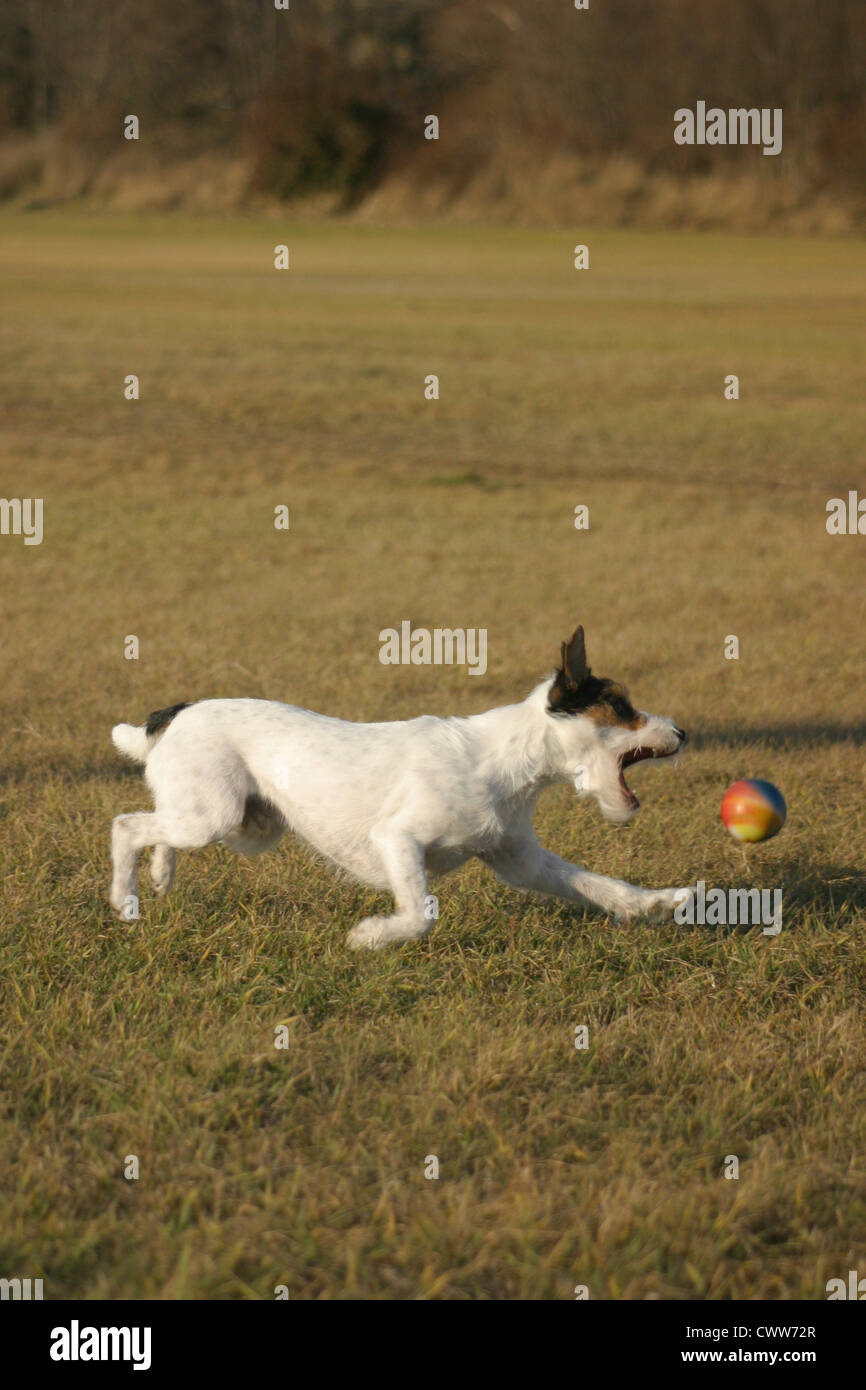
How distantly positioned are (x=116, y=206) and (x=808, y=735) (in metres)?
31.7

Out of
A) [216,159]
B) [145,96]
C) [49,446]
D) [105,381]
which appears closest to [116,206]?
[216,159]

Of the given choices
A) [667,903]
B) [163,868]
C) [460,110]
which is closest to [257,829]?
[163,868]

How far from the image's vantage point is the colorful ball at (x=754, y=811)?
4.82 m

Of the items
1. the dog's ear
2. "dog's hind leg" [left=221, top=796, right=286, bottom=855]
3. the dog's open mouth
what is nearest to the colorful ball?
the dog's open mouth

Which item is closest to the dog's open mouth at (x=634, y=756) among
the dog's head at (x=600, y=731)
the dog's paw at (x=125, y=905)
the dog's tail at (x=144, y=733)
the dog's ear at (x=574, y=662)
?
the dog's head at (x=600, y=731)

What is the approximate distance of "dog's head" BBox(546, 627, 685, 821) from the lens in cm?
416

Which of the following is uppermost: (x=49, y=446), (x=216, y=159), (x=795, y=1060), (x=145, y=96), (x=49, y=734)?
(x=145, y=96)

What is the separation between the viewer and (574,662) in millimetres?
4117

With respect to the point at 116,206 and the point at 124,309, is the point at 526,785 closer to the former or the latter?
the point at 124,309

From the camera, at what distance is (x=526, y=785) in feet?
13.9

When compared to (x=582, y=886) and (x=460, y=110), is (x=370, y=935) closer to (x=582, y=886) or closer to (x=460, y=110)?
(x=582, y=886)

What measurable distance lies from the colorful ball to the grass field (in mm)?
166

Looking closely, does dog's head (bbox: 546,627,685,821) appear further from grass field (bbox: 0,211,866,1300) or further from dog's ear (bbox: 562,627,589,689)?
grass field (bbox: 0,211,866,1300)

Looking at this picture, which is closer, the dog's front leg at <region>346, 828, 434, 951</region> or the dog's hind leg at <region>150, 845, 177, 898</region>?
the dog's front leg at <region>346, 828, 434, 951</region>
